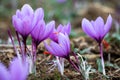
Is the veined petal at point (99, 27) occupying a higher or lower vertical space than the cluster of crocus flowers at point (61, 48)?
higher

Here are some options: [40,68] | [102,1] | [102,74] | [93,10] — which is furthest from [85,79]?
[102,1]

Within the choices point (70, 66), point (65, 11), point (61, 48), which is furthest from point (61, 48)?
point (65, 11)

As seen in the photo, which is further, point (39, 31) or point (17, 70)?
point (39, 31)

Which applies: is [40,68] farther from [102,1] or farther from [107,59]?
[102,1]

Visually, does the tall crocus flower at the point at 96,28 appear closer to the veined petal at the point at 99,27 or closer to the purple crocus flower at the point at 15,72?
the veined petal at the point at 99,27

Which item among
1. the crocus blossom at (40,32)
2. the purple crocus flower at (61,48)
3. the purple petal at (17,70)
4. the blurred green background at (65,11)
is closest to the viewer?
the purple petal at (17,70)

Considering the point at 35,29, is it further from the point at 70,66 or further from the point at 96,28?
the point at 70,66

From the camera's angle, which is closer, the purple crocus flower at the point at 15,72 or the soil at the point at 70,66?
the purple crocus flower at the point at 15,72

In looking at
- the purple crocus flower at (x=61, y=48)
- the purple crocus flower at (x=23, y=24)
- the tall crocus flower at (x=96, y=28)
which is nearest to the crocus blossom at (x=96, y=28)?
the tall crocus flower at (x=96, y=28)

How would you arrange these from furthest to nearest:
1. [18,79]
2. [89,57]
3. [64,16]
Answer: [64,16] → [89,57] → [18,79]

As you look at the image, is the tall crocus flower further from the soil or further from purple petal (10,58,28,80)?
purple petal (10,58,28,80)

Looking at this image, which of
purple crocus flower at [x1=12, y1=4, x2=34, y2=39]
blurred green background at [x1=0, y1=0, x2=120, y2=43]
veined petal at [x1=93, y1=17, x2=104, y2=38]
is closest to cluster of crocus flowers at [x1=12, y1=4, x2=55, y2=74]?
purple crocus flower at [x1=12, y1=4, x2=34, y2=39]
